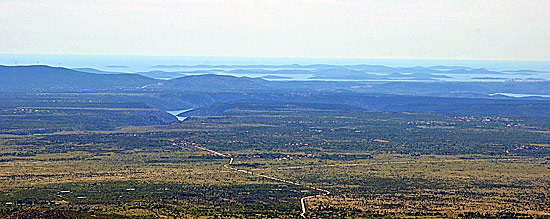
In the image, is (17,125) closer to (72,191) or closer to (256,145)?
(256,145)

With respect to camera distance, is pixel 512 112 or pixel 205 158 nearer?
pixel 205 158

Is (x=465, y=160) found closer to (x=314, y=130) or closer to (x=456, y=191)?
(x=456, y=191)

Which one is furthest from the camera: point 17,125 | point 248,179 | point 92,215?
point 17,125

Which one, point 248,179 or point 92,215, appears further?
point 248,179

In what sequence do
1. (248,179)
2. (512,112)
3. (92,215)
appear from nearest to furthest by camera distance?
(92,215) → (248,179) → (512,112)

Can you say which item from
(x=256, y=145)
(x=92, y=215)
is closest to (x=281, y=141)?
(x=256, y=145)

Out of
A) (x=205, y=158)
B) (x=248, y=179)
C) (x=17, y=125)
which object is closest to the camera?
(x=248, y=179)

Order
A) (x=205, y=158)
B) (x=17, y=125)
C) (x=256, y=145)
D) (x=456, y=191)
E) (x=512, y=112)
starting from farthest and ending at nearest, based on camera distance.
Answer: (x=512, y=112) < (x=17, y=125) < (x=256, y=145) < (x=205, y=158) < (x=456, y=191)

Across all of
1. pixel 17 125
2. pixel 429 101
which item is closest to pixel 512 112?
pixel 429 101
